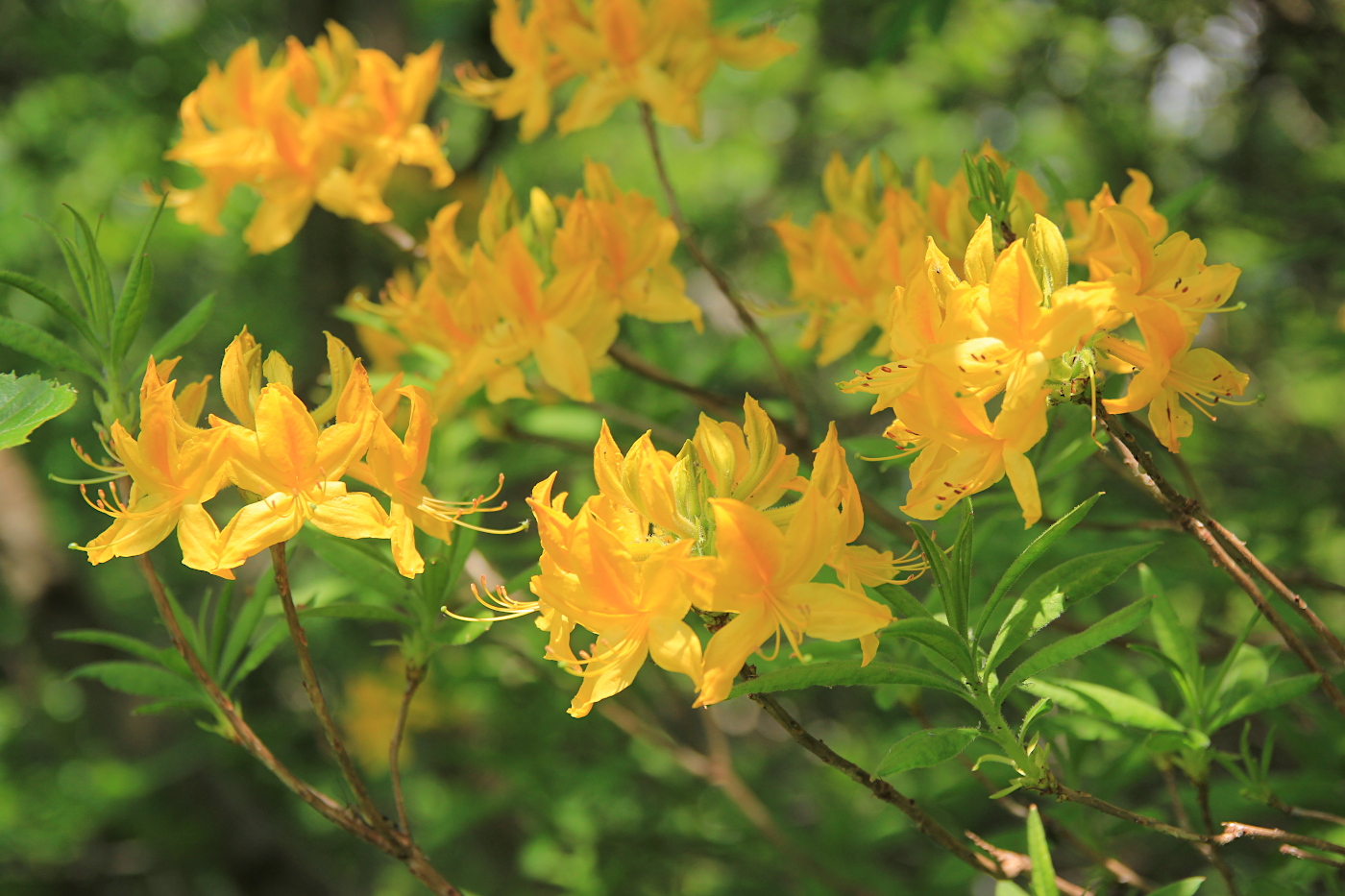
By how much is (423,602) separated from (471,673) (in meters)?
1.91

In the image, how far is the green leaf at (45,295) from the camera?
4.34ft

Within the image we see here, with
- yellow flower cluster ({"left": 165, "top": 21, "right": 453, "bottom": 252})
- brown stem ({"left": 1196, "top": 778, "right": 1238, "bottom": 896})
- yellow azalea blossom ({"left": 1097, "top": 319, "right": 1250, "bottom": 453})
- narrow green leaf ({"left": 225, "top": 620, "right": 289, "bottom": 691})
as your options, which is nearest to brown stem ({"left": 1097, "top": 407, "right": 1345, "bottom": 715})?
yellow azalea blossom ({"left": 1097, "top": 319, "right": 1250, "bottom": 453})

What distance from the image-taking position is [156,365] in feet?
Result: 4.25

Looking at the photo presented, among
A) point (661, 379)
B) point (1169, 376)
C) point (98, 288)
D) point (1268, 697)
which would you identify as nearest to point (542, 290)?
point (661, 379)

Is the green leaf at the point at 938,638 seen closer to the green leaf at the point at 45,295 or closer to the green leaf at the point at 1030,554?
the green leaf at the point at 1030,554

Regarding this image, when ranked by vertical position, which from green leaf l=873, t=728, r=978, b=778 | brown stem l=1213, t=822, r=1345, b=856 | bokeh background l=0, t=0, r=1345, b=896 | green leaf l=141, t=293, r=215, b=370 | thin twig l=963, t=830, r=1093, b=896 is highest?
green leaf l=141, t=293, r=215, b=370

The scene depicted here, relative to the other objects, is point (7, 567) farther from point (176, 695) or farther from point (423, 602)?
point (423, 602)

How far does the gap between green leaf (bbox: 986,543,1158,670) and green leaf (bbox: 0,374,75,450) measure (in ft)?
3.77

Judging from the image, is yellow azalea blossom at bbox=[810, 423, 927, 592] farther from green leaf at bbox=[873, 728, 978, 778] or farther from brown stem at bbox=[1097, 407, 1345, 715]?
brown stem at bbox=[1097, 407, 1345, 715]

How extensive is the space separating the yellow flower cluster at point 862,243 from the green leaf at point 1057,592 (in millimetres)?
562

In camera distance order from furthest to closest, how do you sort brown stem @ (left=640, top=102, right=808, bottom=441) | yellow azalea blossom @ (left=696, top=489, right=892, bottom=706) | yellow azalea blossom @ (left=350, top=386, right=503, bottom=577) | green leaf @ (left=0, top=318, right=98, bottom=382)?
brown stem @ (left=640, top=102, right=808, bottom=441) → green leaf @ (left=0, top=318, right=98, bottom=382) → yellow azalea blossom @ (left=350, top=386, right=503, bottom=577) → yellow azalea blossom @ (left=696, top=489, right=892, bottom=706)

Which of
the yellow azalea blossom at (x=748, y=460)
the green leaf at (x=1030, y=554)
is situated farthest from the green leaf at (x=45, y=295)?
the green leaf at (x=1030, y=554)

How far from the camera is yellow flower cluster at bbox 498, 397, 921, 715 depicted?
1100 millimetres

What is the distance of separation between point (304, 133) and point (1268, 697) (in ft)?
6.95
